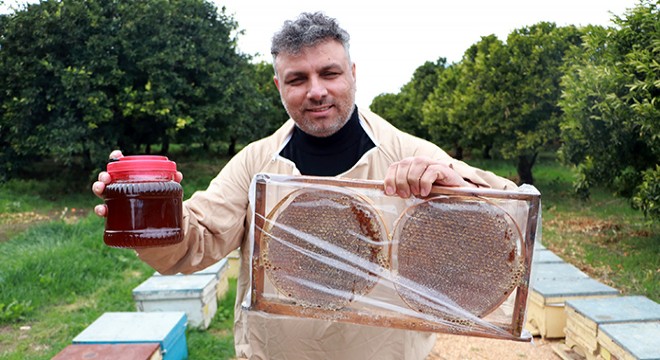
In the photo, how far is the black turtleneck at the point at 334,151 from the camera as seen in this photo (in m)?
2.62

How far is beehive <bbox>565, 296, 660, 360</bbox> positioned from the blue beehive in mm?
4104

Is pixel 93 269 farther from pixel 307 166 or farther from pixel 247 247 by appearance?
pixel 307 166

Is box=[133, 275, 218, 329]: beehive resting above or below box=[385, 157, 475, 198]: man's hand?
below

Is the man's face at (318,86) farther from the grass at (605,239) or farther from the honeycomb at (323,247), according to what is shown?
the grass at (605,239)

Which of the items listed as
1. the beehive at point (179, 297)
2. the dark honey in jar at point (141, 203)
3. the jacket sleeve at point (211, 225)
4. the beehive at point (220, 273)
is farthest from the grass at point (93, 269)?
the dark honey in jar at point (141, 203)

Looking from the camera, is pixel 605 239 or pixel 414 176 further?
pixel 605 239

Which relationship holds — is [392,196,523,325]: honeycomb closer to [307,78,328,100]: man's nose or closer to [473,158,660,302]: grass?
[307,78,328,100]: man's nose

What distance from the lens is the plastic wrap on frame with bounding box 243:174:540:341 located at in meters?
2.06

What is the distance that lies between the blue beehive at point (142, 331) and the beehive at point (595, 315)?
4104mm

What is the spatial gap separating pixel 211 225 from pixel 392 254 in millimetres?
860

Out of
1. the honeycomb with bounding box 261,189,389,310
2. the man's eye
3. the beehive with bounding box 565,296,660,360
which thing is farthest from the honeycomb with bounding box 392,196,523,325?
the beehive with bounding box 565,296,660,360

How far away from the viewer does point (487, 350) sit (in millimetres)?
6180

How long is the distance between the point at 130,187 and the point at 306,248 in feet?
2.48

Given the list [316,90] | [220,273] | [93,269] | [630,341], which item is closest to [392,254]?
[316,90]
